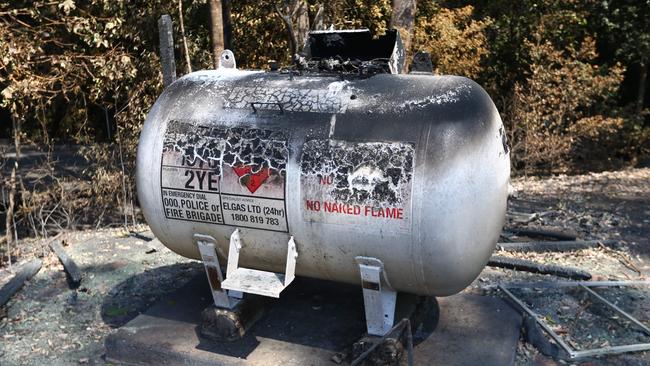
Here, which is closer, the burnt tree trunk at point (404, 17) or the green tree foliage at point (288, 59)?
the green tree foliage at point (288, 59)

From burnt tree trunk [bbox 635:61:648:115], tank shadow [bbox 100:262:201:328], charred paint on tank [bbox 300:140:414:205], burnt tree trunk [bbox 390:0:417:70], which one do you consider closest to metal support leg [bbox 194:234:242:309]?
tank shadow [bbox 100:262:201:328]

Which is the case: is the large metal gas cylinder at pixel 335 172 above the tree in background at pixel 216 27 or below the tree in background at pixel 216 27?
below

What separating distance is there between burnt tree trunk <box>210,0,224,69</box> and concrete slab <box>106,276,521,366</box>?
366 centimetres

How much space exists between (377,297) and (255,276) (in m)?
0.89

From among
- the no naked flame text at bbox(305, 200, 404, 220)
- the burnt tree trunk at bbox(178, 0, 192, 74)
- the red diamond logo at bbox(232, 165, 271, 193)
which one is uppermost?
the burnt tree trunk at bbox(178, 0, 192, 74)

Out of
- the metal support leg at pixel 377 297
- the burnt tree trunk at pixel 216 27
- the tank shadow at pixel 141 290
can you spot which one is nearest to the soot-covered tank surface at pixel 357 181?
the metal support leg at pixel 377 297

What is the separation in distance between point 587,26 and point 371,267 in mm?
10326

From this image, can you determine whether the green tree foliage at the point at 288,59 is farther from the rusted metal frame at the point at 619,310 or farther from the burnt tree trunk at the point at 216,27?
the rusted metal frame at the point at 619,310

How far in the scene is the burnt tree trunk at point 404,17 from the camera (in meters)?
9.14

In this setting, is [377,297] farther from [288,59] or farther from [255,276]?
[288,59]

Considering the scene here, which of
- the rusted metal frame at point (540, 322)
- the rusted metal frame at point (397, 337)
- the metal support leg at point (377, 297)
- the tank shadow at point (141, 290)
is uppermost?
the metal support leg at point (377, 297)

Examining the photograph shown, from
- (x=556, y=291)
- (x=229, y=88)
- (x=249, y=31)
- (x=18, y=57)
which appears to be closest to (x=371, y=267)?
(x=229, y=88)

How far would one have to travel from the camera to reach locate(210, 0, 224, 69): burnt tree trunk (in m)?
7.90

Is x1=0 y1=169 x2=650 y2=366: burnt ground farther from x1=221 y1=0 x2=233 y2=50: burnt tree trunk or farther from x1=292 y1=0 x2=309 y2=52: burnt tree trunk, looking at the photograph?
x1=292 y1=0 x2=309 y2=52: burnt tree trunk
